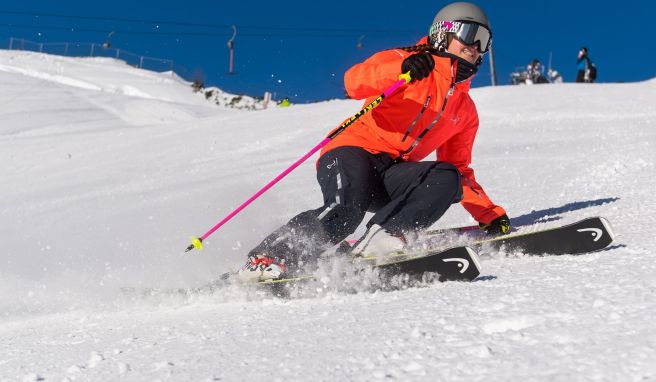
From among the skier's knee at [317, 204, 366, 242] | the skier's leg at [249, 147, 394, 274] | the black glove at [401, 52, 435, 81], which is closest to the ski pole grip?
the black glove at [401, 52, 435, 81]

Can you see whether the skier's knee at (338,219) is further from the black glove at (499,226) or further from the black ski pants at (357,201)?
the black glove at (499,226)

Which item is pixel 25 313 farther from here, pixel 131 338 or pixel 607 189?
pixel 607 189

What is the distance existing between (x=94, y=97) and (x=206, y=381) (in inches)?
1023

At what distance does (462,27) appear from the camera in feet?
10.5

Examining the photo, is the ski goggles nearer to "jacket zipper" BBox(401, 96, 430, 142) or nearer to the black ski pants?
"jacket zipper" BBox(401, 96, 430, 142)

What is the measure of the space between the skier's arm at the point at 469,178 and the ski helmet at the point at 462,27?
1.84 ft

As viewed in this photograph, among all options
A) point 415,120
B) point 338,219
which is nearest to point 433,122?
point 415,120

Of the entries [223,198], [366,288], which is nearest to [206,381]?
[366,288]

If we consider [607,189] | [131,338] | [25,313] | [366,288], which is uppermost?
[607,189]

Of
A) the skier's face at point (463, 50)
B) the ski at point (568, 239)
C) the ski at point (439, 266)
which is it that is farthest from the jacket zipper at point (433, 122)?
the ski at point (439, 266)

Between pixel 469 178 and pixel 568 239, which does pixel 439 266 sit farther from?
pixel 469 178

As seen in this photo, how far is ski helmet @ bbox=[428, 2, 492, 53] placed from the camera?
126 inches

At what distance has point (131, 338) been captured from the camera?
2.09m

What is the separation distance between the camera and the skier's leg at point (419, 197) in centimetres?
304
